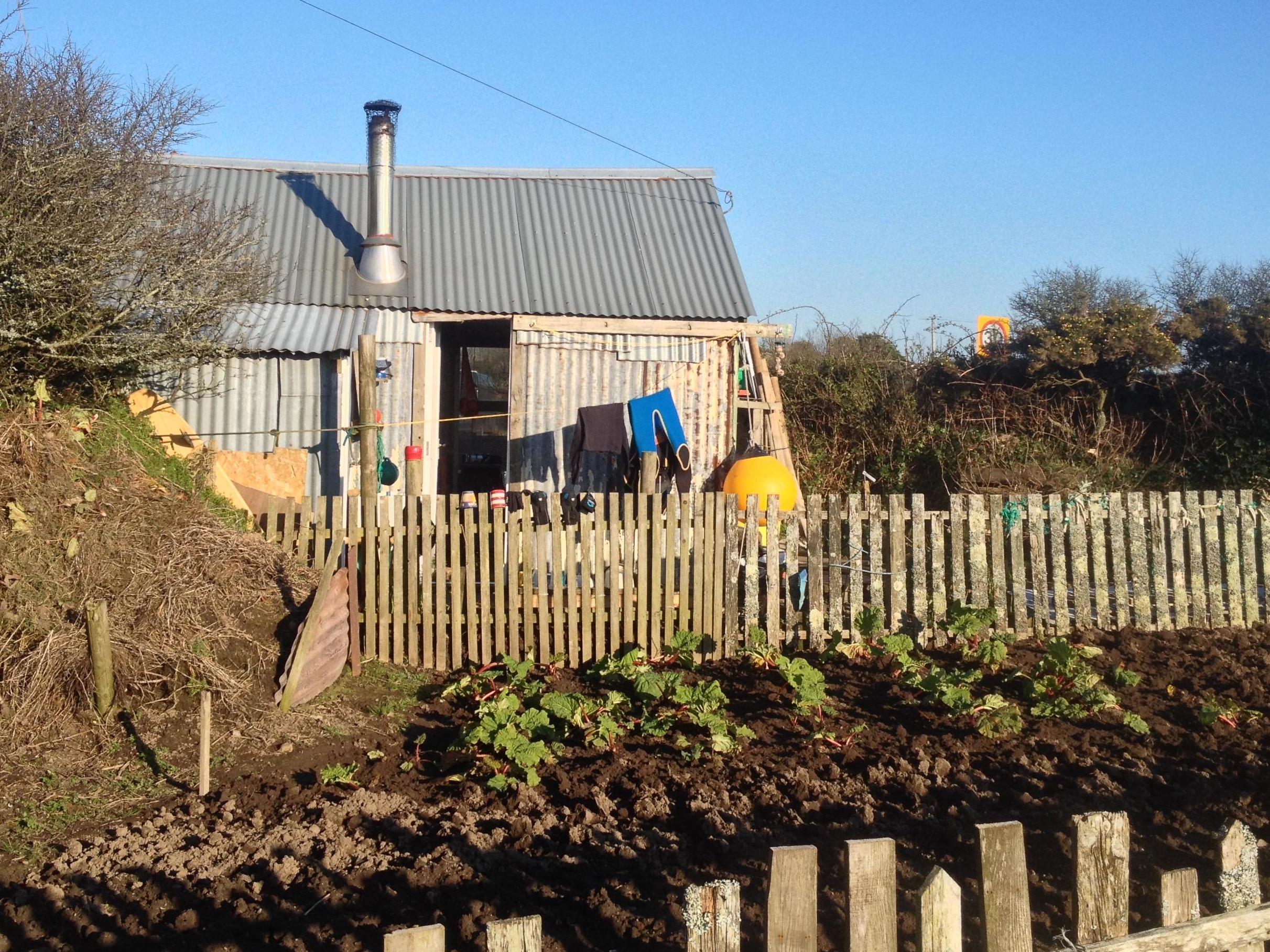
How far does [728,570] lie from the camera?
28.3ft

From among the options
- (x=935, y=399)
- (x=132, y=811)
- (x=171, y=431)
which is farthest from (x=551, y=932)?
(x=935, y=399)

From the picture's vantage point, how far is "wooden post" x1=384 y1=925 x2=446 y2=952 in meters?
2.31

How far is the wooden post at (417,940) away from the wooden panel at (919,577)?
264 inches

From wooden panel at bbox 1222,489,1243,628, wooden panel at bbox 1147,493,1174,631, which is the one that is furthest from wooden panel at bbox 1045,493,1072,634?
wooden panel at bbox 1222,489,1243,628

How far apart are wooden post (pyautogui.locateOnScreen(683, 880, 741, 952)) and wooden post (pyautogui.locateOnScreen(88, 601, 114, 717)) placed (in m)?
4.86

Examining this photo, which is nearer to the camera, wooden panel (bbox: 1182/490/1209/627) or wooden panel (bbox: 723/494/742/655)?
wooden panel (bbox: 723/494/742/655)

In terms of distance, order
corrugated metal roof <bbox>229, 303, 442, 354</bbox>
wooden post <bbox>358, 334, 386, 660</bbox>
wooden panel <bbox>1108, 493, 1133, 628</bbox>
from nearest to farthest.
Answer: wooden post <bbox>358, 334, 386, 660</bbox>, wooden panel <bbox>1108, 493, 1133, 628</bbox>, corrugated metal roof <bbox>229, 303, 442, 354</bbox>

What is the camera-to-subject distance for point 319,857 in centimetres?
457

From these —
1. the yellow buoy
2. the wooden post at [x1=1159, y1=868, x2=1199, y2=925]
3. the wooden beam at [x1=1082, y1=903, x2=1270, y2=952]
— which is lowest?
the wooden beam at [x1=1082, y1=903, x2=1270, y2=952]

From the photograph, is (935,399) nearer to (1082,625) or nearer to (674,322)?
(674,322)

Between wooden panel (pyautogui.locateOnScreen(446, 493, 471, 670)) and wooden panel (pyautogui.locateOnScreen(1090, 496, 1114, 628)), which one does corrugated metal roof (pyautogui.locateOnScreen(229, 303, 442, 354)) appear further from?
wooden panel (pyautogui.locateOnScreen(1090, 496, 1114, 628))

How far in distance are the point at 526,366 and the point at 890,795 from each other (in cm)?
825

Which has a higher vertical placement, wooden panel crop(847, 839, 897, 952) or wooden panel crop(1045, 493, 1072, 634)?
wooden panel crop(1045, 493, 1072, 634)

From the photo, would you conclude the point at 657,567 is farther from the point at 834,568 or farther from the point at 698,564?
the point at 834,568
